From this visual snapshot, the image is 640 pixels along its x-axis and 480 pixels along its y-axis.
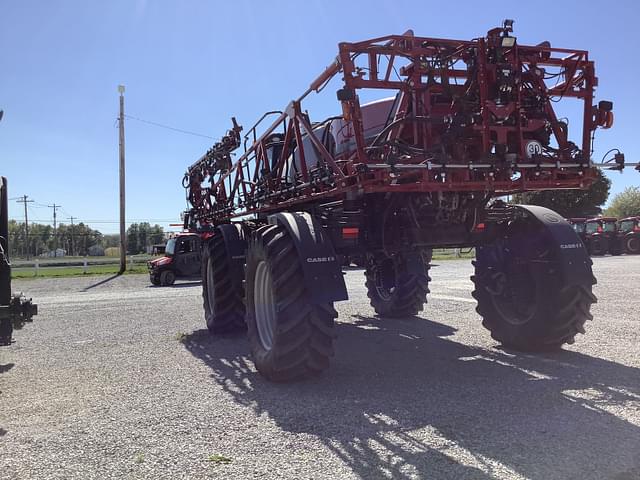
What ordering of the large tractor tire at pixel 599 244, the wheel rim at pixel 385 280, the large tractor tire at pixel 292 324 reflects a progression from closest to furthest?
the large tractor tire at pixel 292 324 → the wheel rim at pixel 385 280 → the large tractor tire at pixel 599 244

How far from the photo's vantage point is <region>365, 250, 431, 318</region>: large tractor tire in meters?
9.05

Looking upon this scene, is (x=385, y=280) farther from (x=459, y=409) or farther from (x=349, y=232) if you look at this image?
(x=459, y=409)

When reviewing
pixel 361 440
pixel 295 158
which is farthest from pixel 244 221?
pixel 361 440

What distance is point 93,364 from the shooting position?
6.89m

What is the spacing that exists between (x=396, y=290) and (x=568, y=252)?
3.92 meters

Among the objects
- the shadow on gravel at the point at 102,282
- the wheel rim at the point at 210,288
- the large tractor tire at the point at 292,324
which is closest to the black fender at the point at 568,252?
the large tractor tire at the point at 292,324

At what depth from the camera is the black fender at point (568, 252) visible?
20.0 feet

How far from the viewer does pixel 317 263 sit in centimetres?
536

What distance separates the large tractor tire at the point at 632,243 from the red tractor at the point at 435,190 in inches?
1136

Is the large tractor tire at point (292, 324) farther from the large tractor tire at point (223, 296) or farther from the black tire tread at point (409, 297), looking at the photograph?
the black tire tread at point (409, 297)

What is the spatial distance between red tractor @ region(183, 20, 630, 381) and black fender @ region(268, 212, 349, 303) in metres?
0.01

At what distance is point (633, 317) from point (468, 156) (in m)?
5.33

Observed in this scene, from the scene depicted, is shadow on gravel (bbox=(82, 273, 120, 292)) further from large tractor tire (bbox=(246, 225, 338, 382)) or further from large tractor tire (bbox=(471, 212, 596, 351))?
large tractor tire (bbox=(471, 212, 596, 351))

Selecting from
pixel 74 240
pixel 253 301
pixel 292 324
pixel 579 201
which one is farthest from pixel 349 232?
pixel 74 240
